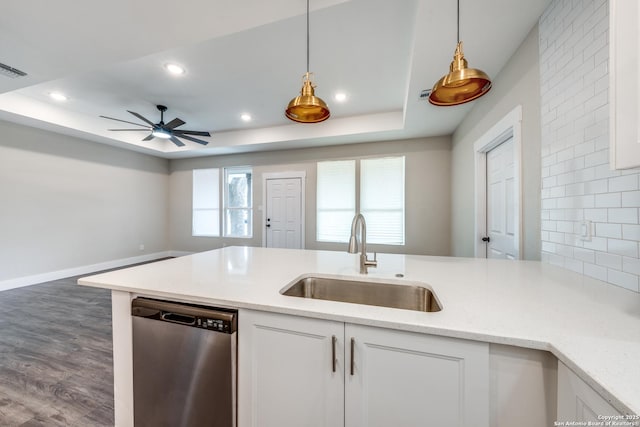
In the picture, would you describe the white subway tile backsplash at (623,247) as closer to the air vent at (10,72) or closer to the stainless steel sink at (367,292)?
the stainless steel sink at (367,292)

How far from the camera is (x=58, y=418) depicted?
5.05 feet

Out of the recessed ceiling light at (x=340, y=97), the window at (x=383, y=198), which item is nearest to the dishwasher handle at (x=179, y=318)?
the recessed ceiling light at (x=340, y=97)

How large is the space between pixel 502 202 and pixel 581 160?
46.3 inches

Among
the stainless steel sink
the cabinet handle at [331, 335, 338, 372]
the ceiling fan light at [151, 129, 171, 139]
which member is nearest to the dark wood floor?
the stainless steel sink

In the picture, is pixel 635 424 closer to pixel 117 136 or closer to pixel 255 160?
pixel 255 160

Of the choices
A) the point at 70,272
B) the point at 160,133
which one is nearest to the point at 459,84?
the point at 160,133

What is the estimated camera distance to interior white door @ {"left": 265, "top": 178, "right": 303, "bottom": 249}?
Result: 5.48 metres

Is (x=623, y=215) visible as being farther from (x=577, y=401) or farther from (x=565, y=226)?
(x=577, y=401)

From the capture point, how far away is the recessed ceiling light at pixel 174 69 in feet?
9.37

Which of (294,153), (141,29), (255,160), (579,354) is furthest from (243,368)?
(255,160)

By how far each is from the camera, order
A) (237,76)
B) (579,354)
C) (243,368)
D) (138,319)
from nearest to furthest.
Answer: (579,354) → (243,368) → (138,319) → (237,76)

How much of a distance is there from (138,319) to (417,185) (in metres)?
4.60

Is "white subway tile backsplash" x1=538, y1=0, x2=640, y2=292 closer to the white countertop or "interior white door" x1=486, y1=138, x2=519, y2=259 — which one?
the white countertop

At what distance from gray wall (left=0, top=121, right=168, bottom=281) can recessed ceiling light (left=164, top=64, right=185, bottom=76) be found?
10.4 feet
